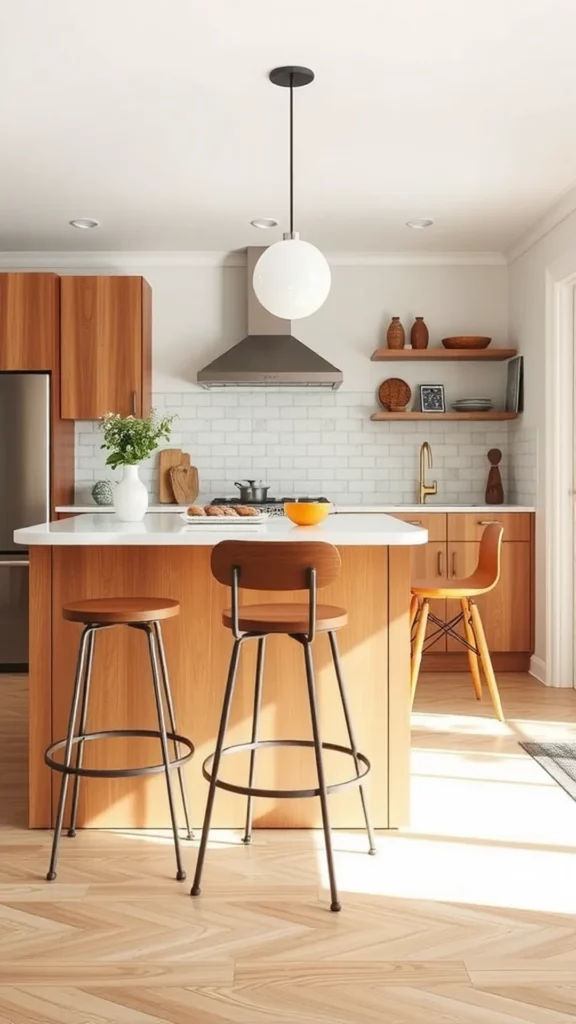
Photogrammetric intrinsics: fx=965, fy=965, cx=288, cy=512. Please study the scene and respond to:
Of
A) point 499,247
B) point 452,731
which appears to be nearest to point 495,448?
point 499,247

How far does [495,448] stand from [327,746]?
12.2ft

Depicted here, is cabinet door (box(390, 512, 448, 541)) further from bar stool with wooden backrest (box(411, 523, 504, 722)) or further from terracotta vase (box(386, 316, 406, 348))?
terracotta vase (box(386, 316, 406, 348))

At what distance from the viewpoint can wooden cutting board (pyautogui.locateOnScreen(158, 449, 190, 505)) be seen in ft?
20.3

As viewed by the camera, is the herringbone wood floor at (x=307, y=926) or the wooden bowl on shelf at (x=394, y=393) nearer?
the herringbone wood floor at (x=307, y=926)

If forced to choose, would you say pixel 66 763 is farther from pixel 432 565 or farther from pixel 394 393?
pixel 394 393

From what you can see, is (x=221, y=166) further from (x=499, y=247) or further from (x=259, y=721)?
(x=259, y=721)

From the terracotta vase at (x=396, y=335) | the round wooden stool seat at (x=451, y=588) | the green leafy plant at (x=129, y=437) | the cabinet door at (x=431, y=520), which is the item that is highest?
the terracotta vase at (x=396, y=335)

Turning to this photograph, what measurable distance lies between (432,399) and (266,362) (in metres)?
1.13

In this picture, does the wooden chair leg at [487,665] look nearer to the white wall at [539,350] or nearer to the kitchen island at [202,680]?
the white wall at [539,350]

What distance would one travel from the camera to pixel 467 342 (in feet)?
19.7

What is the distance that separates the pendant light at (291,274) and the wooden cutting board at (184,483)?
2.72 m

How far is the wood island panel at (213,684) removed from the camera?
3098 mm

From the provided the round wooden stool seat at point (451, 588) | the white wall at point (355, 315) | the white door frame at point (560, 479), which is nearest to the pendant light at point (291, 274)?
the round wooden stool seat at point (451, 588)

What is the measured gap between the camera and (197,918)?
245 centimetres
